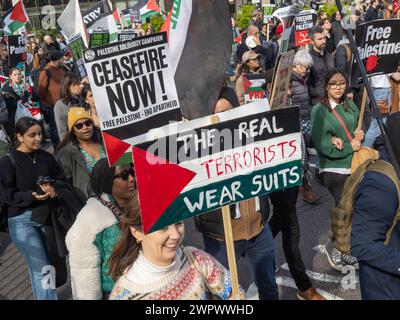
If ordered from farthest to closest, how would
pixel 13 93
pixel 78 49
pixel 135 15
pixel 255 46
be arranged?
pixel 135 15, pixel 255 46, pixel 13 93, pixel 78 49

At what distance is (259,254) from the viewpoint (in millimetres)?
3449

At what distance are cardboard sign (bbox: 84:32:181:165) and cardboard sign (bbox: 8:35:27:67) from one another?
7.18 meters

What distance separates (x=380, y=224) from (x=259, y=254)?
1247mm

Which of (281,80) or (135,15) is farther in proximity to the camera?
(135,15)

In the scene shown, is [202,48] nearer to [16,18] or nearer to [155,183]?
[155,183]

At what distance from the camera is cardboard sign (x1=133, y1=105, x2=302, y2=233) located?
6.99 feet

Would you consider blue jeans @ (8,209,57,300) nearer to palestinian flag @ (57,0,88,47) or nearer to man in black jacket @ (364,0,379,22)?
palestinian flag @ (57,0,88,47)

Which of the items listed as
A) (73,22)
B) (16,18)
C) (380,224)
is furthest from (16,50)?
(380,224)

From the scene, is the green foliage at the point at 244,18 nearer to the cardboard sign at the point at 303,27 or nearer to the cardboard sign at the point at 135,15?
the cardboard sign at the point at 135,15

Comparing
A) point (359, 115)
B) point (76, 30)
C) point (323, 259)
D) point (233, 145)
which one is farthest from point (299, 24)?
point (233, 145)

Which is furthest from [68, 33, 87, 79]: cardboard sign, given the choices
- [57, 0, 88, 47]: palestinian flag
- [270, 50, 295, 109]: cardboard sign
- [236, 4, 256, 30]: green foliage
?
[236, 4, 256, 30]: green foliage

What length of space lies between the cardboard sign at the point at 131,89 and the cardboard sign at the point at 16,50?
7.18 m

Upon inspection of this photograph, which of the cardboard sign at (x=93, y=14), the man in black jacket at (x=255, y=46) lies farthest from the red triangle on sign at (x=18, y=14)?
the man in black jacket at (x=255, y=46)

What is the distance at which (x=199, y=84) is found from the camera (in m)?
2.72
